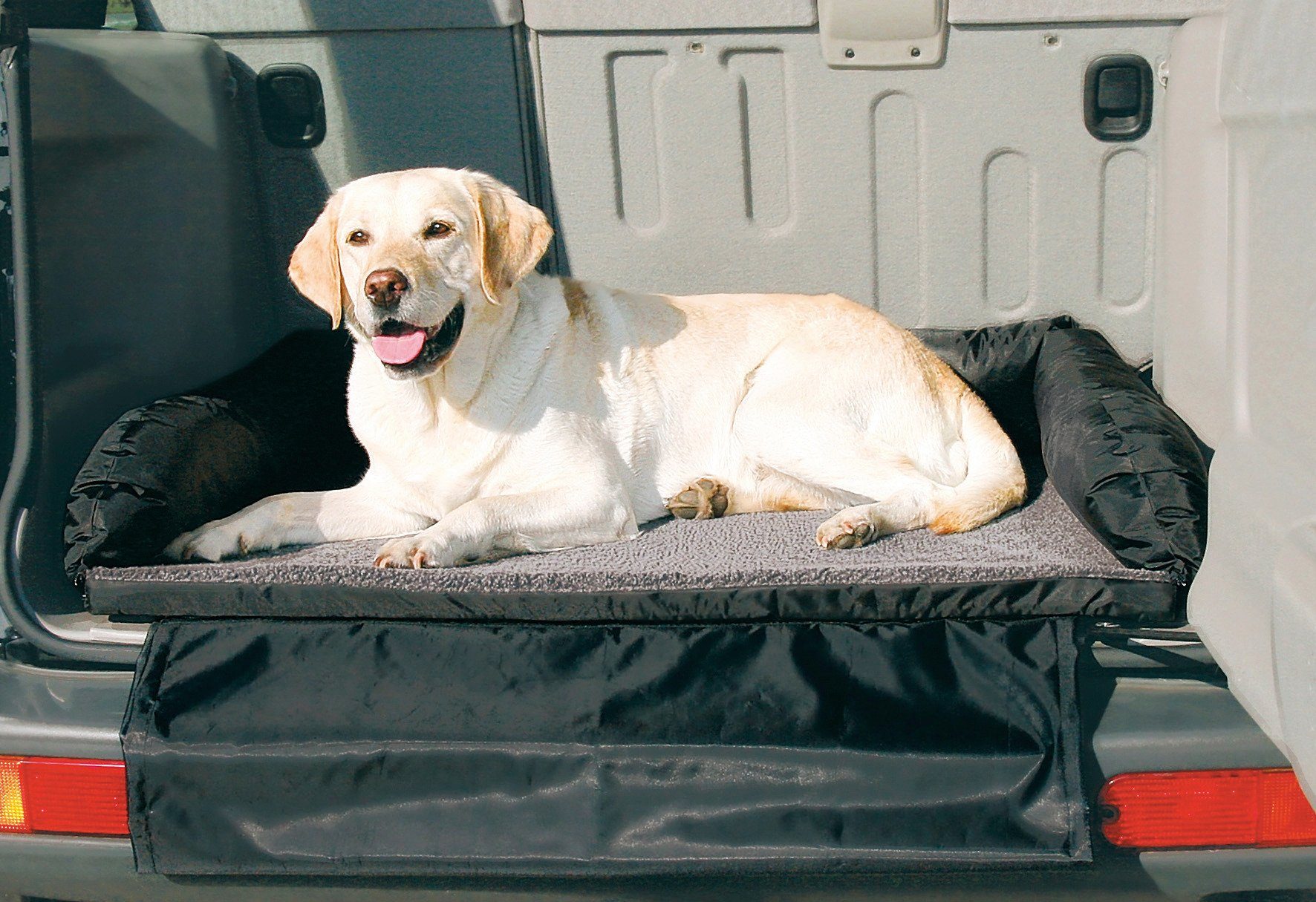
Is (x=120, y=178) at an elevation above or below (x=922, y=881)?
above

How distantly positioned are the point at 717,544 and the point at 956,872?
93 centimetres

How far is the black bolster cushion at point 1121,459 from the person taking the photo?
7.08 feet

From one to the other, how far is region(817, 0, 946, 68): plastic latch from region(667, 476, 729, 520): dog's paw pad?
1098 millimetres

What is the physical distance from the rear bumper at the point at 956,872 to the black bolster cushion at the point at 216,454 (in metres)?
0.39

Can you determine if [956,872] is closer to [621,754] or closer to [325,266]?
[621,754]

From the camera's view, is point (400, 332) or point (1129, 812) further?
point (400, 332)

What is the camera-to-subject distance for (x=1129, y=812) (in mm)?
1847

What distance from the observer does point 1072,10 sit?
301 centimetres

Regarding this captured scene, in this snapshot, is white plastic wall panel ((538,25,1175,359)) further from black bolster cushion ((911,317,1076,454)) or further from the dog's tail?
the dog's tail

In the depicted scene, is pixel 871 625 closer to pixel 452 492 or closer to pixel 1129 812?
pixel 1129 812

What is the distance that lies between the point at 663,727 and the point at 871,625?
37cm

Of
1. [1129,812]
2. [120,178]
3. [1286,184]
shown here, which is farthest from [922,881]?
[120,178]

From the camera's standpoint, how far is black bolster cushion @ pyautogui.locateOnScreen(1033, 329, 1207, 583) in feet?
7.08

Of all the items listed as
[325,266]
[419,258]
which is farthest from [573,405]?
[325,266]
